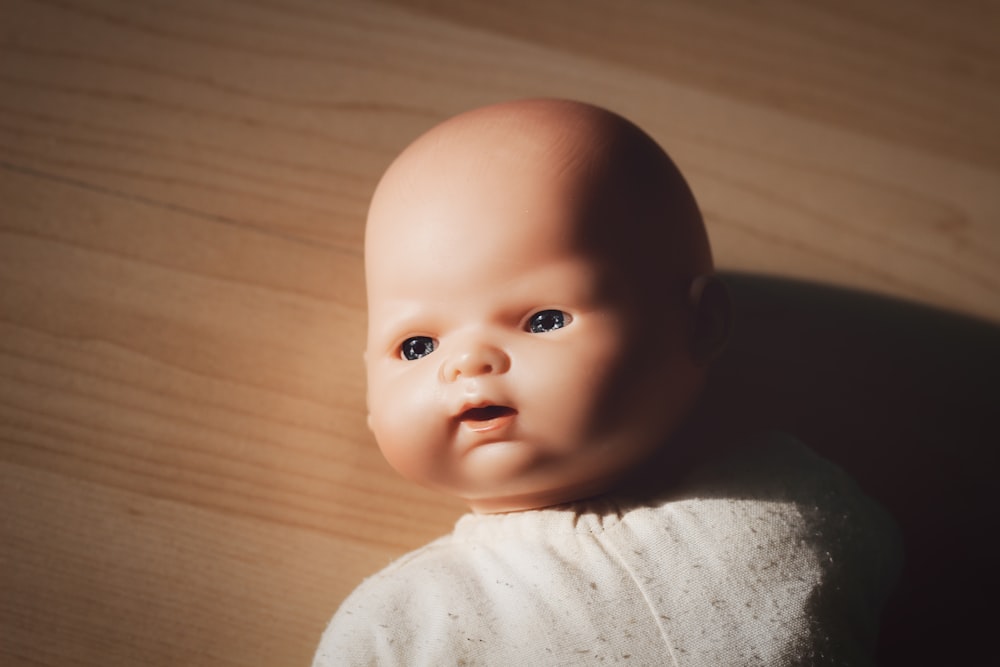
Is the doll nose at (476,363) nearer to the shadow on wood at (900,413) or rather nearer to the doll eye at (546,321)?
the doll eye at (546,321)

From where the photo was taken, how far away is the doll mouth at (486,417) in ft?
2.26

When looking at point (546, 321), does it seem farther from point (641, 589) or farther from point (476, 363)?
point (641, 589)

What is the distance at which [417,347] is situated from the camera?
0.73 metres

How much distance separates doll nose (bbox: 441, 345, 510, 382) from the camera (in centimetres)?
67

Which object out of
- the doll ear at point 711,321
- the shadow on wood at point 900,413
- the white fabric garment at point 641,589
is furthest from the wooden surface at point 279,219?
the doll ear at point 711,321

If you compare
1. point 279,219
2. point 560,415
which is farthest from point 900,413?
point 279,219

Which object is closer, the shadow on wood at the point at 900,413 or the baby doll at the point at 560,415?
the baby doll at the point at 560,415

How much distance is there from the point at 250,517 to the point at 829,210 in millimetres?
738

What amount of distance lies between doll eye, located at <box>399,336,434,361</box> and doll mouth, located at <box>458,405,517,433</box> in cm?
6

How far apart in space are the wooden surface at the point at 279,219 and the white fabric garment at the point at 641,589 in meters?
0.17

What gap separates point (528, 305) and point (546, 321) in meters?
0.02

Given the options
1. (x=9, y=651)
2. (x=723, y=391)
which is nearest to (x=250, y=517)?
(x=9, y=651)

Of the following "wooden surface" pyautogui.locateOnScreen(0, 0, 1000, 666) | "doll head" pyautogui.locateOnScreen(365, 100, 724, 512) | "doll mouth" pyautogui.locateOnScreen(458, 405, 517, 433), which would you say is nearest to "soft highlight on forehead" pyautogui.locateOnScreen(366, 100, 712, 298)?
"doll head" pyautogui.locateOnScreen(365, 100, 724, 512)

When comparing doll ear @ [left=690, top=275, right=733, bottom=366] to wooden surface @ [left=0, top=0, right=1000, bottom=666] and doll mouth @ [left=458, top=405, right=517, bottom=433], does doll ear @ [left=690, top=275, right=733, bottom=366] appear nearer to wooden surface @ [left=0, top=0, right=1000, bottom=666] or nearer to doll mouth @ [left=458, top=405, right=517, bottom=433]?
doll mouth @ [left=458, top=405, right=517, bottom=433]
